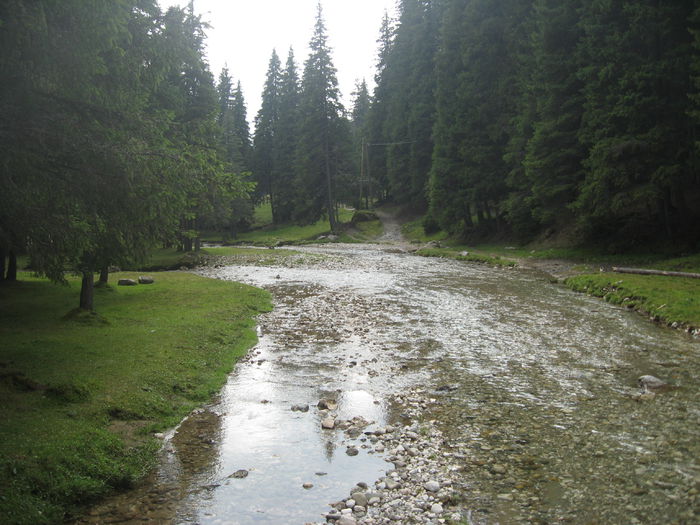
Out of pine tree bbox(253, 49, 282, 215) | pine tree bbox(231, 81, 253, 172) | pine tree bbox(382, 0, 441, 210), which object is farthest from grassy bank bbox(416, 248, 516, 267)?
pine tree bbox(231, 81, 253, 172)

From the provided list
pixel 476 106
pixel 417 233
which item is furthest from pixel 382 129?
pixel 476 106

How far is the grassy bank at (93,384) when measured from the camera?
6.07 m

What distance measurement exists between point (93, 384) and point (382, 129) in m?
72.3

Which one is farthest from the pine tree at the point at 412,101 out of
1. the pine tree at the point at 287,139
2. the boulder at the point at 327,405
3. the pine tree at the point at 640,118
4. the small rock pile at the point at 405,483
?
the small rock pile at the point at 405,483

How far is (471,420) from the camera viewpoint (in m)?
8.36

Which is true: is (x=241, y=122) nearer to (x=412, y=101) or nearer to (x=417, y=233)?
(x=412, y=101)

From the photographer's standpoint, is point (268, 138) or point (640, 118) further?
point (268, 138)

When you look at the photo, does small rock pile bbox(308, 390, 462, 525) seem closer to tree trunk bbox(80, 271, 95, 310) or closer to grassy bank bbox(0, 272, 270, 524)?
grassy bank bbox(0, 272, 270, 524)

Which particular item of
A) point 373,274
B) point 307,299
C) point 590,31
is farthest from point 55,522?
point 590,31

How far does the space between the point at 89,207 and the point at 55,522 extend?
4511mm

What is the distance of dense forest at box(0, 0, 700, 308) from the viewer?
23.8 feet

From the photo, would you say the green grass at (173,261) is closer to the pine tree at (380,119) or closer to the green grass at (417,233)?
the green grass at (417,233)

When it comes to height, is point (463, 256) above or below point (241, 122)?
below

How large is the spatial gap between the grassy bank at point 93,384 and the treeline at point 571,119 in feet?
68.6
